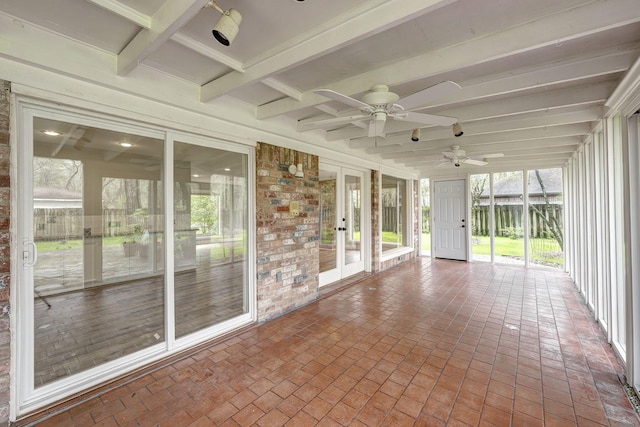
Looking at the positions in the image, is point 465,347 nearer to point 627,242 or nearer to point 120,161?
point 627,242

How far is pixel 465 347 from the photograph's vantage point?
2.76m

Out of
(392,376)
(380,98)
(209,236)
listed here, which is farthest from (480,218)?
(209,236)

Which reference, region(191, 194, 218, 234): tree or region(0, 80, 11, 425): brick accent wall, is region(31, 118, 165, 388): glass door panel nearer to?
region(0, 80, 11, 425): brick accent wall

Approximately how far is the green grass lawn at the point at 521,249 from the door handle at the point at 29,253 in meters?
7.71

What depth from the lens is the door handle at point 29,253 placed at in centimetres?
191

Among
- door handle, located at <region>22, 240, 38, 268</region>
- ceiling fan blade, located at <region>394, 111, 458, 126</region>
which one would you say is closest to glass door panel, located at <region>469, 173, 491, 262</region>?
ceiling fan blade, located at <region>394, 111, 458, 126</region>

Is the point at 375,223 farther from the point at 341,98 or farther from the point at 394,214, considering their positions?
the point at 341,98

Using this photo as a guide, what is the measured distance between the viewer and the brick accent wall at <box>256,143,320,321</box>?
11.2 feet

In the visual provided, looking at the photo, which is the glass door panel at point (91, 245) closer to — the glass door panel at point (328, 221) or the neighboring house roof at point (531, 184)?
the glass door panel at point (328, 221)

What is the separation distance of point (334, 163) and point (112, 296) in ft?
11.4

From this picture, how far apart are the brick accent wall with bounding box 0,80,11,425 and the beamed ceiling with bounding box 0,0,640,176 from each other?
0.37 m

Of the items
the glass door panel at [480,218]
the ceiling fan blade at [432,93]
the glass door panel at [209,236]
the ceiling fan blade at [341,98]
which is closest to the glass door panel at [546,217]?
the glass door panel at [480,218]

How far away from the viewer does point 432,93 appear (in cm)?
193

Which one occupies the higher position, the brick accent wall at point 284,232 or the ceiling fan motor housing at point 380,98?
the ceiling fan motor housing at point 380,98
